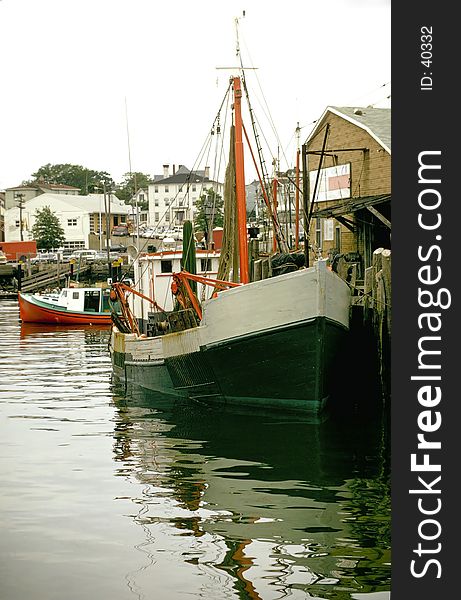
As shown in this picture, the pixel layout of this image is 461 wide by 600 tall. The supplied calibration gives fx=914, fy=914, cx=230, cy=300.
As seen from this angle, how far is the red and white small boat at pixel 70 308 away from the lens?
46.0 meters

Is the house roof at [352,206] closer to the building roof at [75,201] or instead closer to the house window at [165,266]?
the house window at [165,266]

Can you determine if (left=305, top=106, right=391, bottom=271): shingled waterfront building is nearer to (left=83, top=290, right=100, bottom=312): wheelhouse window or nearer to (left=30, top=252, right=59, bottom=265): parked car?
(left=83, top=290, right=100, bottom=312): wheelhouse window

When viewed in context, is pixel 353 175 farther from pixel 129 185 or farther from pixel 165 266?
pixel 129 185

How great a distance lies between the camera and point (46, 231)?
95625 mm

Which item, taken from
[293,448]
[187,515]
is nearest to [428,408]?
[187,515]

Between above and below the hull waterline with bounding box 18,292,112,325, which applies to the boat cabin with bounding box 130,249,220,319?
above

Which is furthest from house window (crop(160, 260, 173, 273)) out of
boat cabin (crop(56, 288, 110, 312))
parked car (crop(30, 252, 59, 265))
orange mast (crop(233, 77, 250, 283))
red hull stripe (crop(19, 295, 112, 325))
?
parked car (crop(30, 252, 59, 265))

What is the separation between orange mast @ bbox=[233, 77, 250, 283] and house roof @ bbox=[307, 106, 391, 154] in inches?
353

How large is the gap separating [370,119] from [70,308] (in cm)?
2292

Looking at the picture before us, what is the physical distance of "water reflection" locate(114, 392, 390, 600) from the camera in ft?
27.2

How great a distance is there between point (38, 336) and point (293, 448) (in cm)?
2727

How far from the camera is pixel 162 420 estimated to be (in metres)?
17.5

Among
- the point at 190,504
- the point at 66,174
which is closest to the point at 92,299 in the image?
the point at 190,504

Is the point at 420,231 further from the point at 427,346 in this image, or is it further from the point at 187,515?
the point at 187,515
